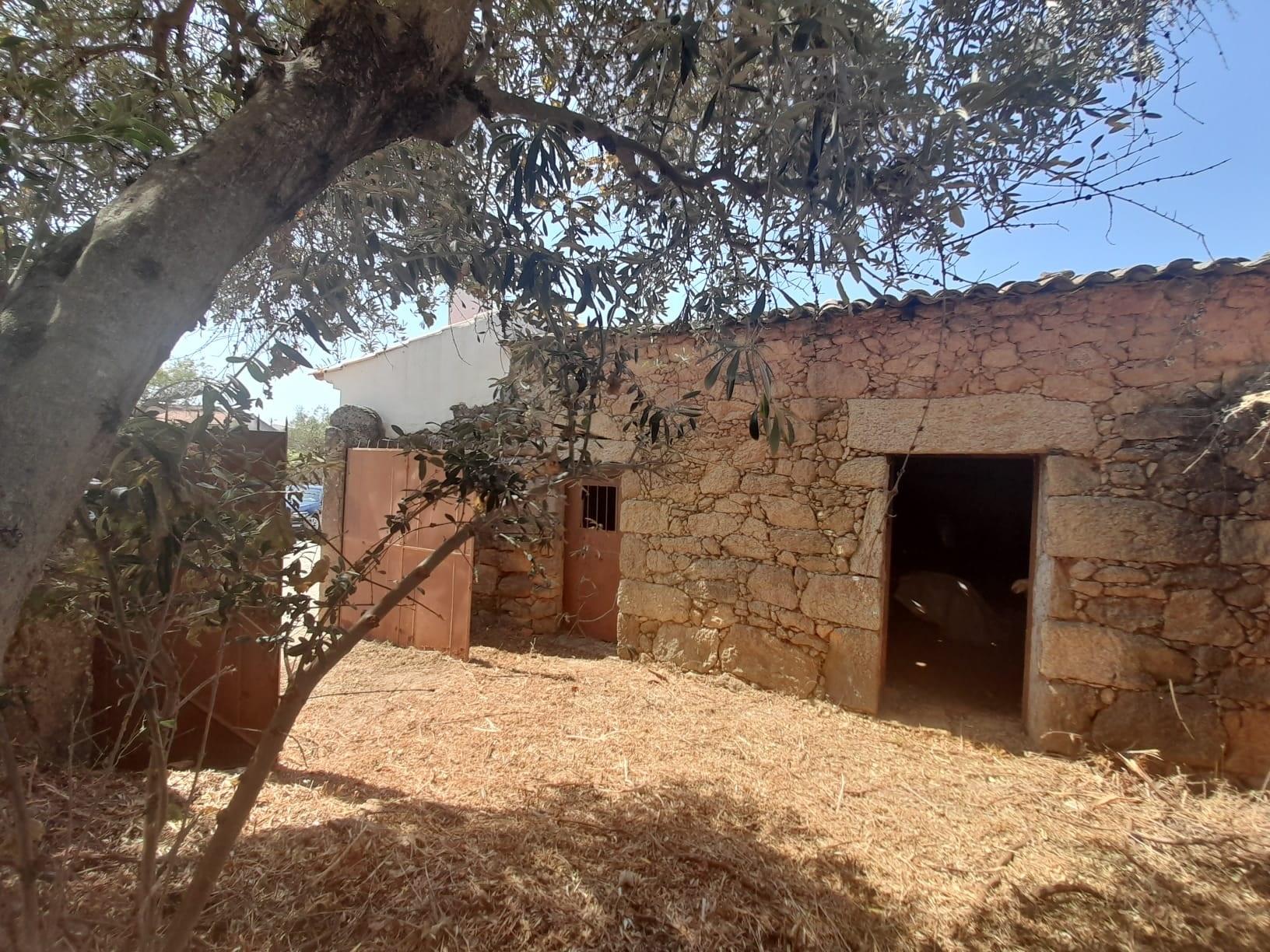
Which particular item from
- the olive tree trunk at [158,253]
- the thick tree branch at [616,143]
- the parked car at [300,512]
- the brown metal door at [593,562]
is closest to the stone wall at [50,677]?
the parked car at [300,512]

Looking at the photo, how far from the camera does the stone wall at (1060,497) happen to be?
369 cm

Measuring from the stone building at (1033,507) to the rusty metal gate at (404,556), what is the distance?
145cm

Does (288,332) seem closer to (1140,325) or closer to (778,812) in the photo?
(778,812)

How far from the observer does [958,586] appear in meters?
6.56

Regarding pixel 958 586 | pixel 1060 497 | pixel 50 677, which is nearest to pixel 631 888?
pixel 50 677

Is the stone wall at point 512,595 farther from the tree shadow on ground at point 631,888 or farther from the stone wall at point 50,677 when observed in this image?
the stone wall at point 50,677

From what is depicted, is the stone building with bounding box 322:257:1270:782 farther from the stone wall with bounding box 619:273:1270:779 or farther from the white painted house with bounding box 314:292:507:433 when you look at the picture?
the white painted house with bounding box 314:292:507:433

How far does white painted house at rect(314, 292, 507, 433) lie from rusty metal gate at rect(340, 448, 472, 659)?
7.61 ft

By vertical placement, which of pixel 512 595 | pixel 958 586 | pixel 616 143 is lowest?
pixel 512 595

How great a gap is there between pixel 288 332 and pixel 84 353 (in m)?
1.65

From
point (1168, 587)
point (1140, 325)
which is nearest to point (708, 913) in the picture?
point (1168, 587)

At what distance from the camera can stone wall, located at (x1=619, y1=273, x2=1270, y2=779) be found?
12.1 feet

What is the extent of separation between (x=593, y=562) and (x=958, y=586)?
3.64m

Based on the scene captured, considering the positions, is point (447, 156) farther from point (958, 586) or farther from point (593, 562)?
point (958, 586)
